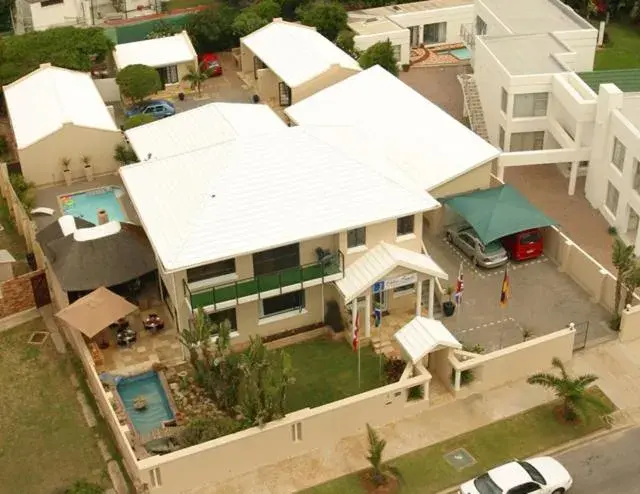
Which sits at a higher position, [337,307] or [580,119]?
[580,119]

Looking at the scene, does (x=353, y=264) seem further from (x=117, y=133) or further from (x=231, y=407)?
(x=117, y=133)

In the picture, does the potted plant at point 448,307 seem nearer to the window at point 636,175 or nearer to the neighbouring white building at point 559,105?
the neighbouring white building at point 559,105

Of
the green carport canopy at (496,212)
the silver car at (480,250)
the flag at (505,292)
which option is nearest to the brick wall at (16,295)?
the silver car at (480,250)

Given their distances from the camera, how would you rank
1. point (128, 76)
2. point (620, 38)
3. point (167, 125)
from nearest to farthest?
point (167, 125)
point (128, 76)
point (620, 38)

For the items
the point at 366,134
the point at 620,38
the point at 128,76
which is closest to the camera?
the point at 366,134

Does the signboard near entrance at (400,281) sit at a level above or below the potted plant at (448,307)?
above

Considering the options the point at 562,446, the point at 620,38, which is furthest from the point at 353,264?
the point at 620,38

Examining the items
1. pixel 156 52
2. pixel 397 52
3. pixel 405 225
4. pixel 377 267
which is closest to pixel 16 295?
pixel 377 267
